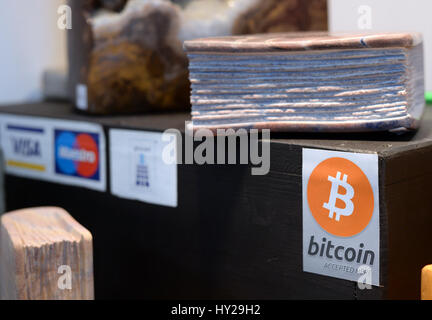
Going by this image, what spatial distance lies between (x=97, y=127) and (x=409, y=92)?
24.5 inches

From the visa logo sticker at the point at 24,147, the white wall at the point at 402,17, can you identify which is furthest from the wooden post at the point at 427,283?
the visa logo sticker at the point at 24,147

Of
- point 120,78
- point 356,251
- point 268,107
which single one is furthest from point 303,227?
point 120,78

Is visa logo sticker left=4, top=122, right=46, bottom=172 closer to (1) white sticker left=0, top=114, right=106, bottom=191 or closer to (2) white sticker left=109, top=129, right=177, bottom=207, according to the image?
(1) white sticker left=0, top=114, right=106, bottom=191

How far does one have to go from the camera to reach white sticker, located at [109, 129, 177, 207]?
3.85 ft

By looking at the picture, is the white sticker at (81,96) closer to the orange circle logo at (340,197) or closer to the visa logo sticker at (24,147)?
the visa logo sticker at (24,147)

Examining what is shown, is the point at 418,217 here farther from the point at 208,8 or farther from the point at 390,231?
the point at 208,8

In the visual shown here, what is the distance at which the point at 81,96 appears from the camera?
1379mm

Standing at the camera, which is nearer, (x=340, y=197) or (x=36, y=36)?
(x=340, y=197)

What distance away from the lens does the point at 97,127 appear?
4.26 ft

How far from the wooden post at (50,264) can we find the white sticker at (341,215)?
1.13 feet

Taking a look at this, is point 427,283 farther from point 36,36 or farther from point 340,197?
point 36,36

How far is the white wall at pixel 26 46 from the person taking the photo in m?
1.70

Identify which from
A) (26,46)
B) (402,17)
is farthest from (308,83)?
(26,46)

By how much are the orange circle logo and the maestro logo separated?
0.52 m
